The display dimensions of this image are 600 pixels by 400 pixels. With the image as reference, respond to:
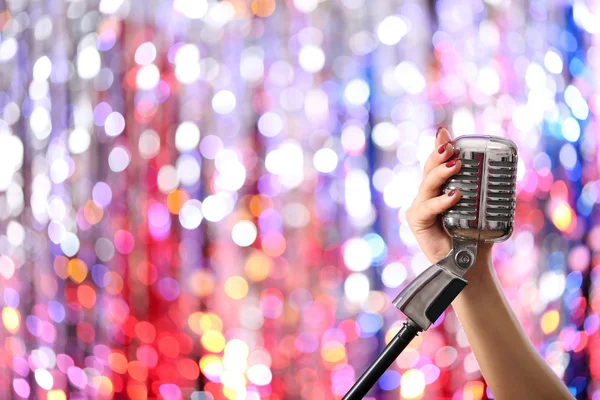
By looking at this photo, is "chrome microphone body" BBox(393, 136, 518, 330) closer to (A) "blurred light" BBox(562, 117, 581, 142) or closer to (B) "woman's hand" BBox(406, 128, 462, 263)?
(B) "woman's hand" BBox(406, 128, 462, 263)

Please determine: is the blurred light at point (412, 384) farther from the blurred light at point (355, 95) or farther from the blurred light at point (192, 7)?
the blurred light at point (192, 7)

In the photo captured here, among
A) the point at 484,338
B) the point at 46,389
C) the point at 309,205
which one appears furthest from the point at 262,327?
the point at 484,338

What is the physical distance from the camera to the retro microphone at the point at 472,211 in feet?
1.20

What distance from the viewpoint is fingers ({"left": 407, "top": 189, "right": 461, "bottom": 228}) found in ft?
1.27

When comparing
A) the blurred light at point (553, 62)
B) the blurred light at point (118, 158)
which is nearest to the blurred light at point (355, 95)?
the blurred light at point (553, 62)

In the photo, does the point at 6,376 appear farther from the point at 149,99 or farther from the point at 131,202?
the point at 149,99

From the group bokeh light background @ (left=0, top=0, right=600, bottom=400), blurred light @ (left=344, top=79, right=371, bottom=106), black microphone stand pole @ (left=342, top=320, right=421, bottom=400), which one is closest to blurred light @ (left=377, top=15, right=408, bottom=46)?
bokeh light background @ (left=0, top=0, right=600, bottom=400)

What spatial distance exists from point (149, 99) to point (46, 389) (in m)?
0.97

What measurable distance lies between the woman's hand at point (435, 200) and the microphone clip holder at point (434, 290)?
0.04 metres

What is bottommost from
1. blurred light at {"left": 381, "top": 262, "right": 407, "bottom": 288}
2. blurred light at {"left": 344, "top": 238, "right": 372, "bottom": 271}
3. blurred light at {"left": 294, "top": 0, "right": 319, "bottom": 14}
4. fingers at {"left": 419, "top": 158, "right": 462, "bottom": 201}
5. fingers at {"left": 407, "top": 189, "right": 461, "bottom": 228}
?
blurred light at {"left": 381, "top": 262, "right": 407, "bottom": 288}

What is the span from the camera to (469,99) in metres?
1.61

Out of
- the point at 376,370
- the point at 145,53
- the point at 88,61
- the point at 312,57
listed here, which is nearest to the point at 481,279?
the point at 376,370

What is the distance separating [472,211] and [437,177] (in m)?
0.04

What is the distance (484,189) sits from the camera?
379mm
